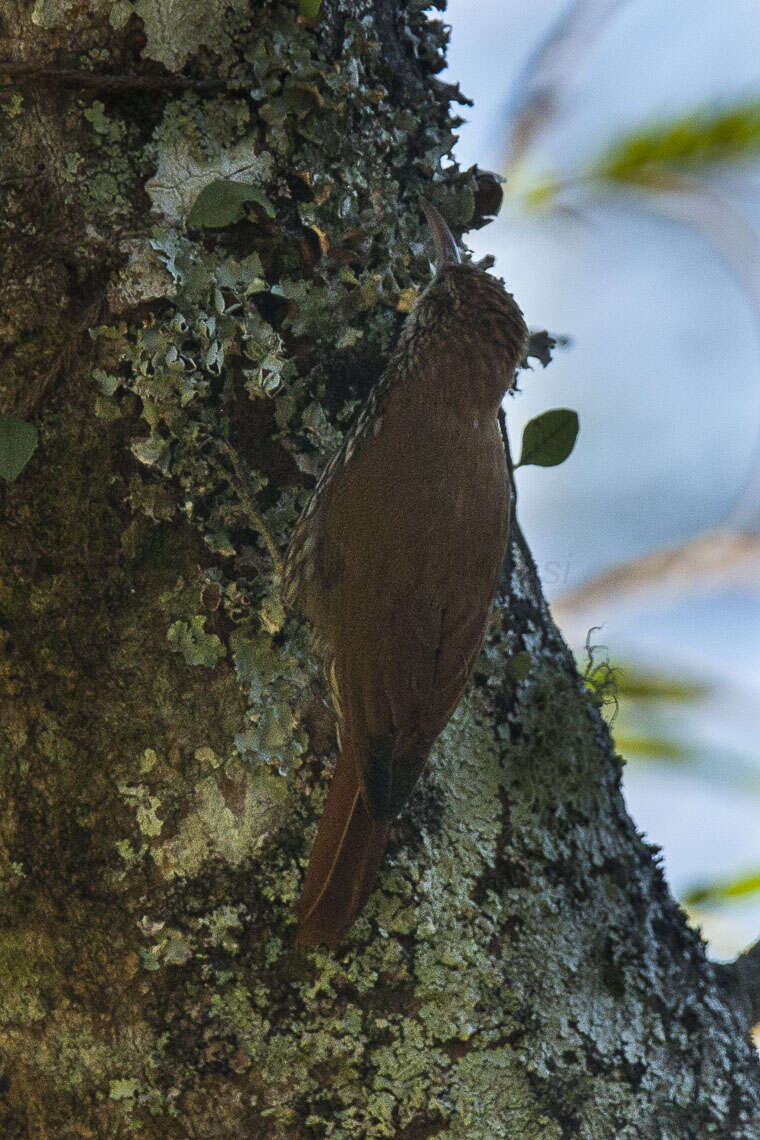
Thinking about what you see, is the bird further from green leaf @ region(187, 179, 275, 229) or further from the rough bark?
green leaf @ region(187, 179, 275, 229)

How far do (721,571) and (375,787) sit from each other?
3534mm

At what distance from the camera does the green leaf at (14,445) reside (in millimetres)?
1573

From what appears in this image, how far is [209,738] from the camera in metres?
1.63

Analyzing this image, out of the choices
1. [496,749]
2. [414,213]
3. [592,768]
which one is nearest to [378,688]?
[496,749]

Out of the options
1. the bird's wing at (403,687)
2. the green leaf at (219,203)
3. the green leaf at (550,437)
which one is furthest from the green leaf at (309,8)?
the bird's wing at (403,687)

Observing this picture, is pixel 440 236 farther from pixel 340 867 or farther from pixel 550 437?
pixel 340 867

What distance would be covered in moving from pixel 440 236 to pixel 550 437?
1.23 ft

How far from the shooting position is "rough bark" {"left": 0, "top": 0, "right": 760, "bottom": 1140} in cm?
158

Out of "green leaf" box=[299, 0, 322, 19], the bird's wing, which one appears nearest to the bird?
the bird's wing

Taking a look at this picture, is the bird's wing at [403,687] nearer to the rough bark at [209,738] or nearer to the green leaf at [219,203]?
the rough bark at [209,738]

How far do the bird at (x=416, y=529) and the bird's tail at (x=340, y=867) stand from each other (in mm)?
68

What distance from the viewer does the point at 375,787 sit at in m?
1.66

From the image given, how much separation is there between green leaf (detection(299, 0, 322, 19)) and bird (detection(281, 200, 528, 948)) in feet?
1.15

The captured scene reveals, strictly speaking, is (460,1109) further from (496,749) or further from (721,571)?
(721,571)
